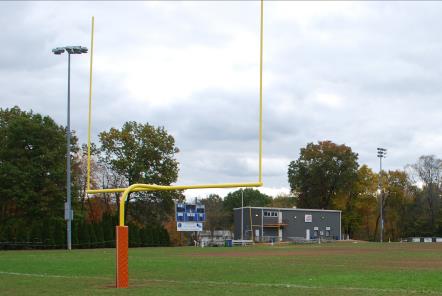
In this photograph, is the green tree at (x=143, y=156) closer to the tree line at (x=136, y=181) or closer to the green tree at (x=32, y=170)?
the tree line at (x=136, y=181)

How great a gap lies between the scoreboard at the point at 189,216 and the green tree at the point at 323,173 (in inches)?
1321

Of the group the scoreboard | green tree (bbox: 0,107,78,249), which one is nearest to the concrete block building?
the scoreboard

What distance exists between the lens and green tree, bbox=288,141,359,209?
90.6 meters

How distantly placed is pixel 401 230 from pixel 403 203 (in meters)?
4.73

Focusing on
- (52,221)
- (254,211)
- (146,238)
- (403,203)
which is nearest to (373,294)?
(52,221)

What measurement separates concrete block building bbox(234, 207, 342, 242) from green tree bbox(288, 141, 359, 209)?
5.77 metres

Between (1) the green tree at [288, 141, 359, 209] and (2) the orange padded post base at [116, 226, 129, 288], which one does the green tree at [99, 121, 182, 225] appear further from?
(2) the orange padded post base at [116, 226, 129, 288]

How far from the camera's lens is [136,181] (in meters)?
64.1

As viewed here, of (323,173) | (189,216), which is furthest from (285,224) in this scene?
(189,216)

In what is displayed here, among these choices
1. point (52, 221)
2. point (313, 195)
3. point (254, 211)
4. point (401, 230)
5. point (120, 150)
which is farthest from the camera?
point (401, 230)

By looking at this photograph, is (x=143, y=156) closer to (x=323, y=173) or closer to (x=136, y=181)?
(x=136, y=181)

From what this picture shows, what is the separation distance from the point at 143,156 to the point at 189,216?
28.1ft

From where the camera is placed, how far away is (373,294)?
41.2ft

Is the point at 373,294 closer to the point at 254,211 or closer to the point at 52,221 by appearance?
the point at 52,221
